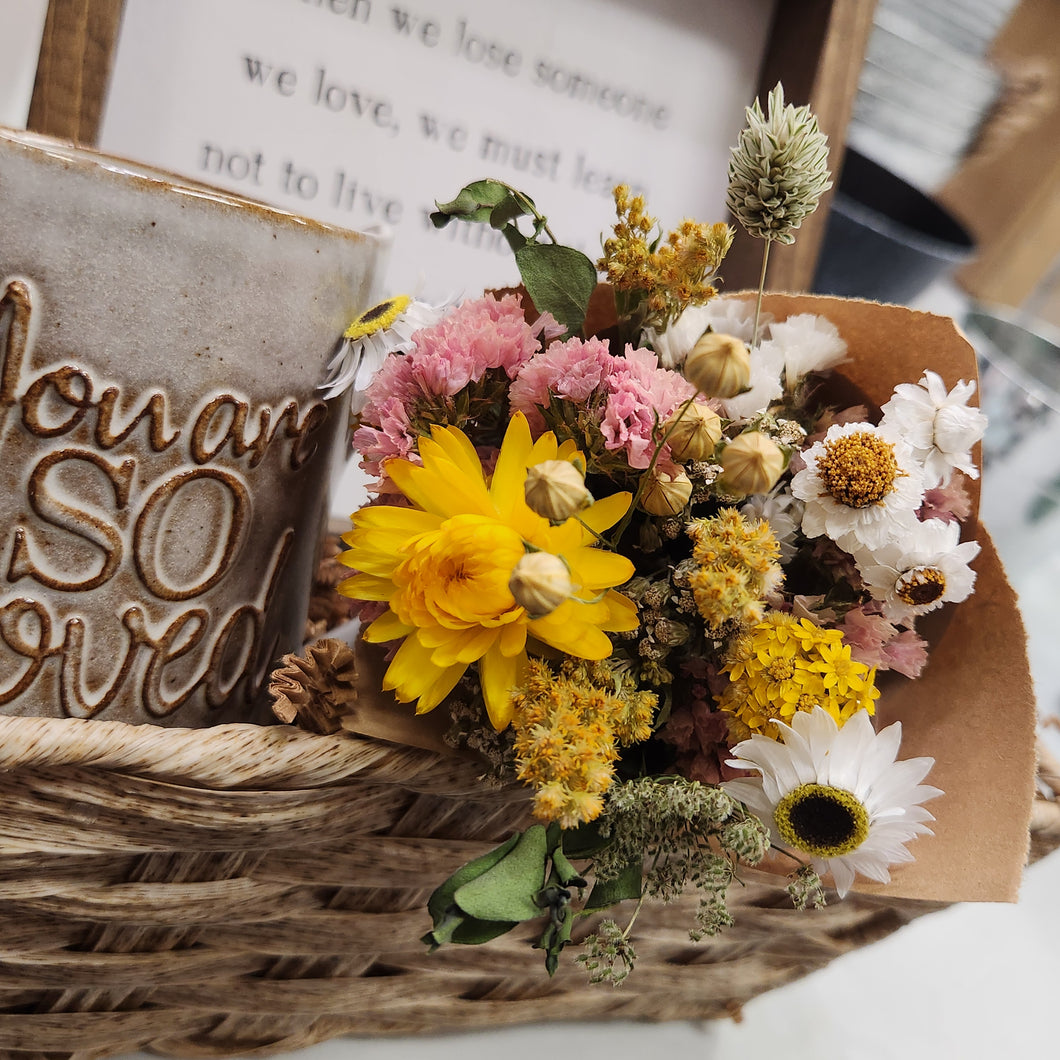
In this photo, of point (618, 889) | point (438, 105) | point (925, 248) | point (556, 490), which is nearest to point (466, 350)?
point (556, 490)

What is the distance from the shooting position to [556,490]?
280mm

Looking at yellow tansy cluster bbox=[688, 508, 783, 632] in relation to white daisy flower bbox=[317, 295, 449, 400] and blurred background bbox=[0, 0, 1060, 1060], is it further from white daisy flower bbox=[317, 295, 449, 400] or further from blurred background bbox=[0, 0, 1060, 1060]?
blurred background bbox=[0, 0, 1060, 1060]

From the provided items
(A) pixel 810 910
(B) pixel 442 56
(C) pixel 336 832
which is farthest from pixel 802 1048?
(B) pixel 442 56

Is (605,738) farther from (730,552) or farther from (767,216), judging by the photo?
(767,216)

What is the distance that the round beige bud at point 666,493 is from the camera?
345 mm

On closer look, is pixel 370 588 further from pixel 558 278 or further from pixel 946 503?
pixel 946 503

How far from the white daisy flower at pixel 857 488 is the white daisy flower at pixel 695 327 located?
0.08 meters

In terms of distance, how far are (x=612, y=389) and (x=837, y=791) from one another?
183 mm

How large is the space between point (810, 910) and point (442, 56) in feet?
2.02

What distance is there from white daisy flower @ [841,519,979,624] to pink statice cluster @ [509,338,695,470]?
0.10 metres

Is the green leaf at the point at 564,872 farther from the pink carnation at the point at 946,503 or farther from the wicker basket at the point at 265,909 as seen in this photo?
the pink carnation at the point at 946,503

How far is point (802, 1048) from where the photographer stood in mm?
597

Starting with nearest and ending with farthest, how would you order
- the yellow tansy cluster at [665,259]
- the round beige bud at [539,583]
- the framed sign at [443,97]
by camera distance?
the round beige bud at [539,583] → the yellow tansy cluster at [665,259] → the framed sign at [443,97]

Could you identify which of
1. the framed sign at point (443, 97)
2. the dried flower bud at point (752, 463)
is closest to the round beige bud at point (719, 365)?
the dried flower bud at point (752, 463)
